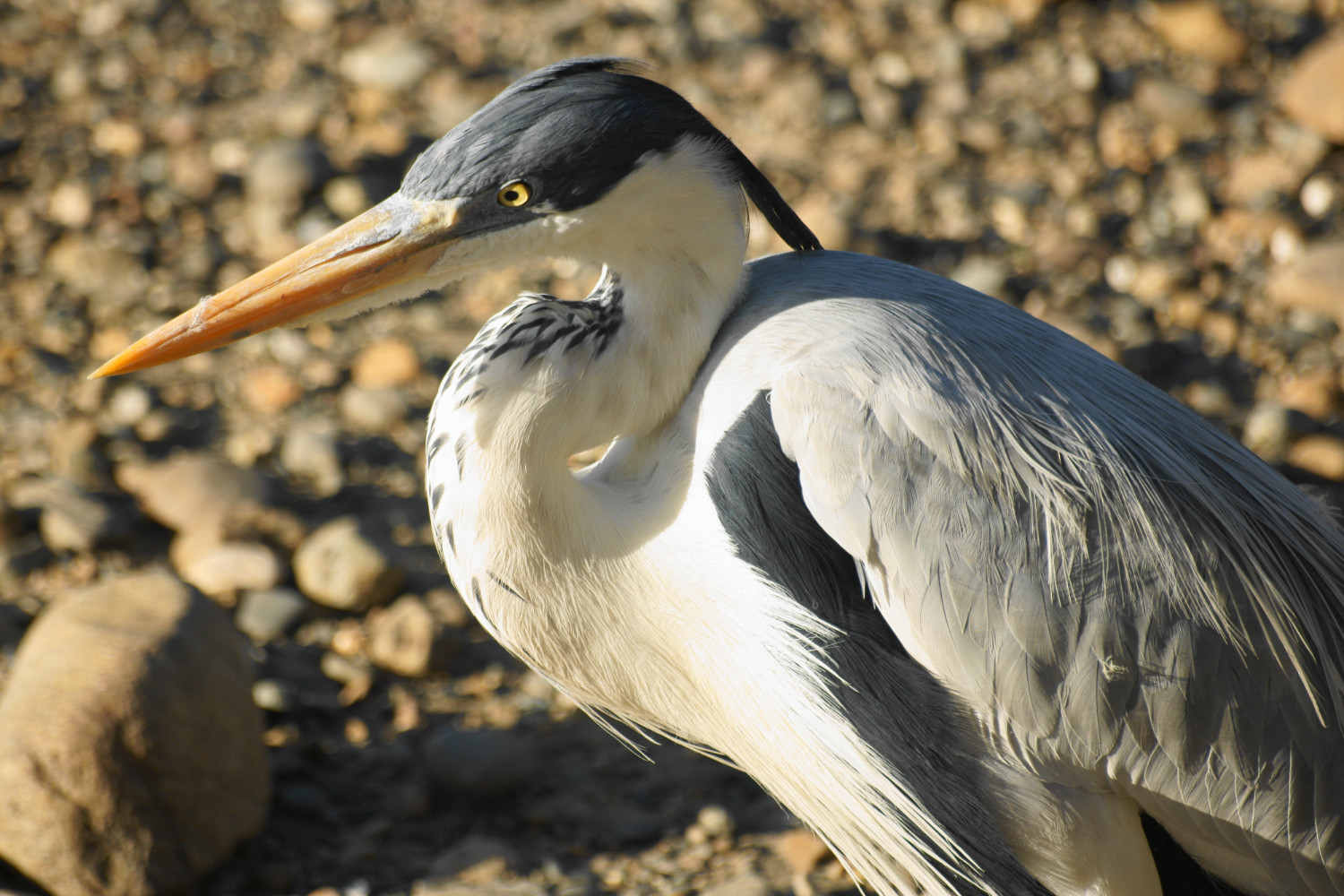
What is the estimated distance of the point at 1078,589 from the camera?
70.7 inches

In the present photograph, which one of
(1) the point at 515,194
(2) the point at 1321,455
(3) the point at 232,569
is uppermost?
(1) the point at 515,194

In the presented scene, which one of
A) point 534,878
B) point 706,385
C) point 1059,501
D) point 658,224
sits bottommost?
point 534,878

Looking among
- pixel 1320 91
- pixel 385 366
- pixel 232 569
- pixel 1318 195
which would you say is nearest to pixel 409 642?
pixel 232 569

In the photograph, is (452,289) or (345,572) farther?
(452,289)

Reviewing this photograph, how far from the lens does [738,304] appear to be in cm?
216

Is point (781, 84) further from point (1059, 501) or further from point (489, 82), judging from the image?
point (1059, 501)

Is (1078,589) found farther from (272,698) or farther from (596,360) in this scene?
(272,698)

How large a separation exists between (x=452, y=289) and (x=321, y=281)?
7.65 ft

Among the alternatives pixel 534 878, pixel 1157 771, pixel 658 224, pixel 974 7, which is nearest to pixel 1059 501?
pixel 1157 771

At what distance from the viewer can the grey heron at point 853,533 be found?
5.86ft

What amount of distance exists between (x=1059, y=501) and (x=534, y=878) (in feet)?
4.57

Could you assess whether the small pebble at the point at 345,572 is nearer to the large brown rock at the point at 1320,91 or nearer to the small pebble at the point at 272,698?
the small pebble at the point at 272,698

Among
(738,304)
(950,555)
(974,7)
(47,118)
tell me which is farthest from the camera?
(974,7)

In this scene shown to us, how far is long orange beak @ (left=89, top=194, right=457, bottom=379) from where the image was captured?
1.93 metres
